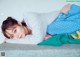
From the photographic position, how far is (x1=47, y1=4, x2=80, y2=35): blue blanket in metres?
1.61

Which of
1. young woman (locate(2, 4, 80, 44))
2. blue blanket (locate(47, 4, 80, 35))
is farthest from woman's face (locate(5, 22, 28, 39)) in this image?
blue blanket (locate(47, 4, 80, 35))

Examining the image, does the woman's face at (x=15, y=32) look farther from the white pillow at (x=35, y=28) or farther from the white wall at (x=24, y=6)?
the white wall at (x=24, y=6)

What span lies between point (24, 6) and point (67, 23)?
54 cm

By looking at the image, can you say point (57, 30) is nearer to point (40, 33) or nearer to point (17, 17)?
point (40, 33)

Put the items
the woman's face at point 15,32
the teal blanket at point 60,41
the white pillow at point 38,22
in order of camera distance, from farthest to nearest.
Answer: the woman's face at point 15,32 < the white pillow at point 38,22 < the teal blanket at point 60,41

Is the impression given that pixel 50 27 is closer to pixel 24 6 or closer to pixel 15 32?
pixel 15 32

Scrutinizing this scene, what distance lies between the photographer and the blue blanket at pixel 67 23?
161cm

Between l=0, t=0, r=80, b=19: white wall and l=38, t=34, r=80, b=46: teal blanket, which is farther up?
l=0, t=0, r=80, b=19: white wall

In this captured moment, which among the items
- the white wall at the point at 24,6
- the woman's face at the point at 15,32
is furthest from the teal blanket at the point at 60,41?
→ the white wall at the point at 24,6

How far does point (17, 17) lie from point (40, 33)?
Answer: 1.64 ft

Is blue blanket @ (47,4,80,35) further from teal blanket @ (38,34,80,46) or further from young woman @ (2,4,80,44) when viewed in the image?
teal blanket @ (38,34,80,46)

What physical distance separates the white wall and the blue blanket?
0.78 feet

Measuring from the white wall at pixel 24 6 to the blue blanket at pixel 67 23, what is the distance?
238mm

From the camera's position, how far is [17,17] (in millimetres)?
1925
